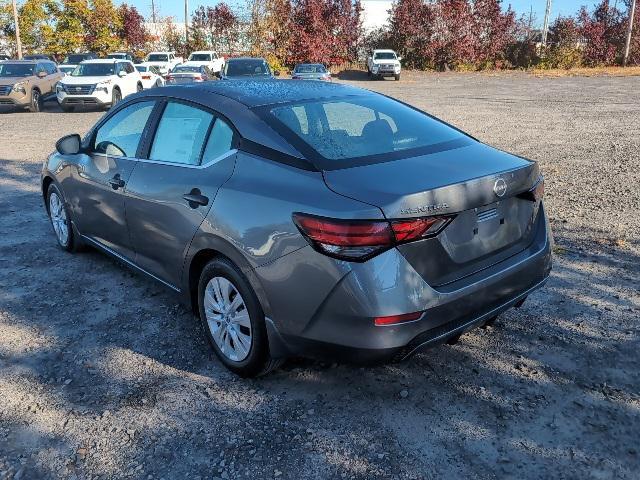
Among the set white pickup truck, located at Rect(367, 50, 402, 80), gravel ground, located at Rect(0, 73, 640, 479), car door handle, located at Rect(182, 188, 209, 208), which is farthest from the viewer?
white pickup truck, located at Rect(367, 50, 402, 80)

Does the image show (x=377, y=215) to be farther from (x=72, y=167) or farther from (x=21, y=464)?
(x=72, y=167)

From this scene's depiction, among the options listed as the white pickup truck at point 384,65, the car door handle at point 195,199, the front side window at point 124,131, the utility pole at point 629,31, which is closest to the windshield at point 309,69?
the white pickup truck at point 384,65

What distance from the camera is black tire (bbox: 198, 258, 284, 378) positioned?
307 cm

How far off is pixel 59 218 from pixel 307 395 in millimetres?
3312

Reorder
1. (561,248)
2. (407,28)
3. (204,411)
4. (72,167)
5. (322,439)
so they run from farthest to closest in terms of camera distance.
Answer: (407,28) → (561,248) → (72,167) → (204,411) → (322,439)

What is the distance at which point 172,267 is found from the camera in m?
3.68

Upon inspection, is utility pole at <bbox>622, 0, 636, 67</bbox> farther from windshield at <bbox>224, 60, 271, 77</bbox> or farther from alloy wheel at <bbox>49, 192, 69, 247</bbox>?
alloy wheel at <bbox>49, 192, 69, 247</bbox>

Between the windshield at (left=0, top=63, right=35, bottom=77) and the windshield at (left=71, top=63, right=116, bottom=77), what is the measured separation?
4.63 feet

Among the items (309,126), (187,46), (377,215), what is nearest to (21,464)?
(377,215)

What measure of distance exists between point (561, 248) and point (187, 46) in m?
44.2

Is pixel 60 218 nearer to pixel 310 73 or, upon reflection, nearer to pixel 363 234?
pixel 363 234

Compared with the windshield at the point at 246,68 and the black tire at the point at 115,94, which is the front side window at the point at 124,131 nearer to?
the black tire at the point at 115,94

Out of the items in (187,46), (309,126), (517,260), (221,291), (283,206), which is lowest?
(221,291)

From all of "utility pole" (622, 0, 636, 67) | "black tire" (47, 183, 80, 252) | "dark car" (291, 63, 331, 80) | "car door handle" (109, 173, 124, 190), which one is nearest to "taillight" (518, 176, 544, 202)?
"car door handle" (109, 173, 124, 190)
